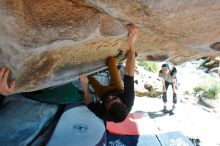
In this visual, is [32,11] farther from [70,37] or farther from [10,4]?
[70,37]

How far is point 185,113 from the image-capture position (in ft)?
36.3

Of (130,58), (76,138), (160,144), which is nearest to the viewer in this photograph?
(130,58)

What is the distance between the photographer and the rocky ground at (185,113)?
29.5 feet

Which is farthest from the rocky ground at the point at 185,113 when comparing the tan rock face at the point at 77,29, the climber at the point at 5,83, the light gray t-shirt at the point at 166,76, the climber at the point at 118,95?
the climber at the point at 5,83

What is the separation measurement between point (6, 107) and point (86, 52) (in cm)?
136

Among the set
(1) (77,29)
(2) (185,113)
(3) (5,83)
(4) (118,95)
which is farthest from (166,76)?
(1) (77,29)

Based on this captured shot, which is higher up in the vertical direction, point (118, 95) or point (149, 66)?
point (118, 95)

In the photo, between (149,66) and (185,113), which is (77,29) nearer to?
(185,113)

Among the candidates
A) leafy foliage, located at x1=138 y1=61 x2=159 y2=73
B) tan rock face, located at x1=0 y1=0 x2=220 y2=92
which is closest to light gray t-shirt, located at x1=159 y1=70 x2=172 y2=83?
tan rock face, located at x1=0 y1=0 x2=220 y2=92

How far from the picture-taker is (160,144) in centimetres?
592

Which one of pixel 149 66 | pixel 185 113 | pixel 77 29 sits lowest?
pixel 185 113

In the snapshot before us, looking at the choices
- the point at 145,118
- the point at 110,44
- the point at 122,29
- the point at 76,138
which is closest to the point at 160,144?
the point at 145,118

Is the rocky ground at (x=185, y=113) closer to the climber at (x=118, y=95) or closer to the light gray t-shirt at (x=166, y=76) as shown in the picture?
the light gray t-shirt at (x=166, y=76)

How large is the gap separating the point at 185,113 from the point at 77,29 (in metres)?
8.03
